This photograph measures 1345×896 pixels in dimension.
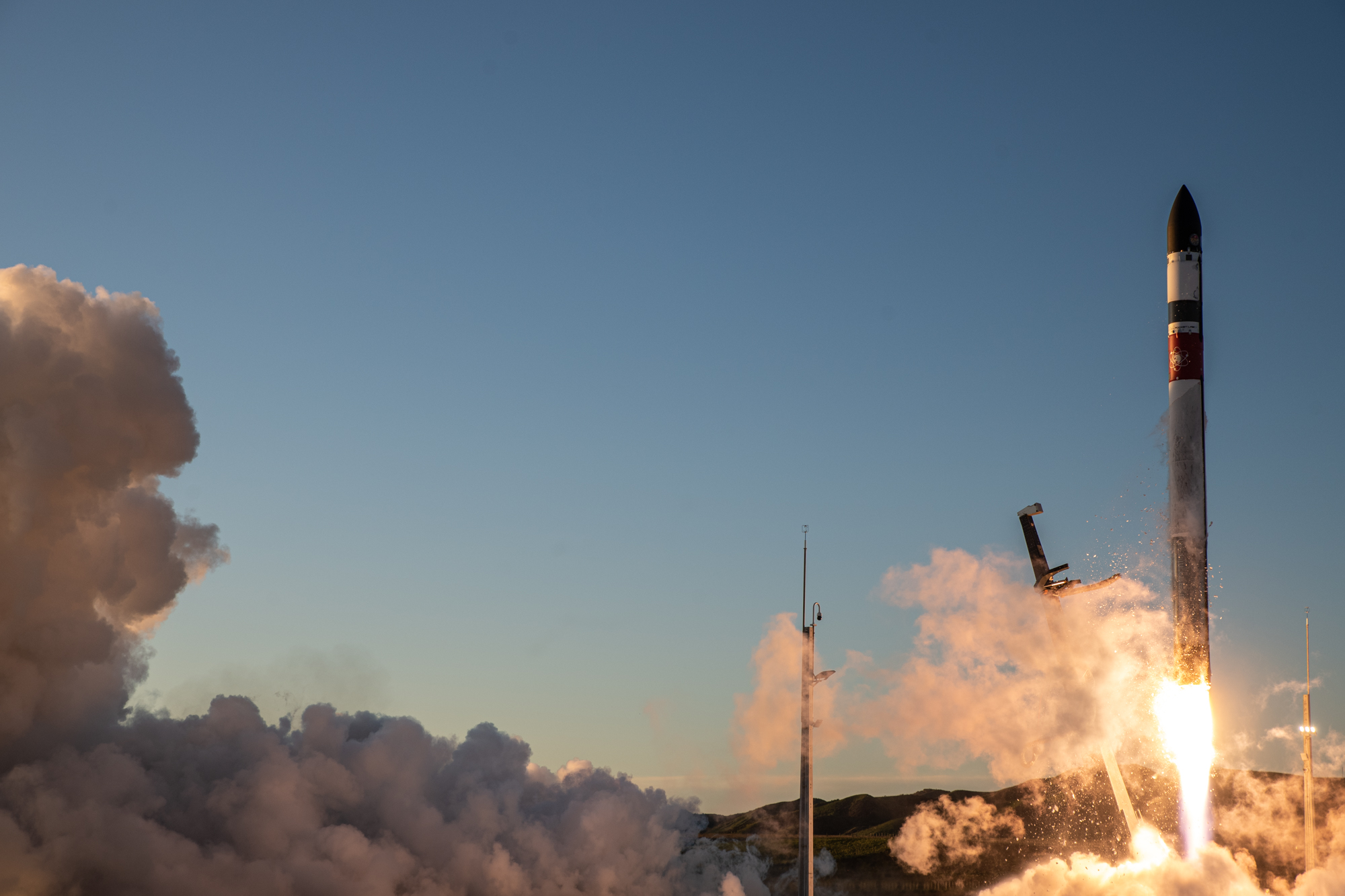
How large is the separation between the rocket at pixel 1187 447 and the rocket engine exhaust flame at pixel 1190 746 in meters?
0.93

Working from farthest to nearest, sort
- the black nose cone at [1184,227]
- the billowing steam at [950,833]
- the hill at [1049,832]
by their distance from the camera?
the billowing steam at [950,833] → the hill at [1049,832] → the black nose cone at [1184,227]

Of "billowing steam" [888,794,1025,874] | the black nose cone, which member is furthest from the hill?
the black nose cone

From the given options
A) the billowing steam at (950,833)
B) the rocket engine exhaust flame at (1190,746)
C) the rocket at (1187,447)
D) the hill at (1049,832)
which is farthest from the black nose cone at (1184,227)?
the billowing steam at (950,833)

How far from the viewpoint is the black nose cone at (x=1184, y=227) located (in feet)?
203

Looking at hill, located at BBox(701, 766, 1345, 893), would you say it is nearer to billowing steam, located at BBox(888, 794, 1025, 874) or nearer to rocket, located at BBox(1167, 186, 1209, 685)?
billowing steam, located at BBox(888, 794, 1025, 874)

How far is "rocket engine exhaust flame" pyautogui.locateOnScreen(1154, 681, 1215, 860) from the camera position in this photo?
192 feet

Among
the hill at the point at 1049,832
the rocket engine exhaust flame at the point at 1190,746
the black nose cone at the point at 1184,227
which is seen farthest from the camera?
the hill at the point at 1049,832

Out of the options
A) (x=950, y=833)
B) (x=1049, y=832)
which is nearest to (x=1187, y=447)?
(x=1049, y=832)

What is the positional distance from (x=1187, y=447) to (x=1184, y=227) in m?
11.4

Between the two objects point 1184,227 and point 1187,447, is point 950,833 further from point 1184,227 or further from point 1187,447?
point 1184,227

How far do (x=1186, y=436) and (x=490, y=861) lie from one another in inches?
2018

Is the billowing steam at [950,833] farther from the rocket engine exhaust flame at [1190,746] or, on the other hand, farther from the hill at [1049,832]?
the rocket engine exhaust flame at [1190,746]

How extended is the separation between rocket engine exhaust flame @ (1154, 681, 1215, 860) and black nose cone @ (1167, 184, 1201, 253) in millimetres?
22055

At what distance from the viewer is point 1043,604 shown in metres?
64.1
